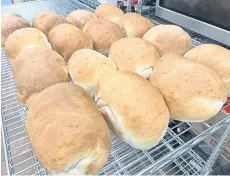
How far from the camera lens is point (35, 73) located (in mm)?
459

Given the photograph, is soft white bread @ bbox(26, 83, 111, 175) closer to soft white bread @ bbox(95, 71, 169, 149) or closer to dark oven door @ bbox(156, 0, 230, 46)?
soft white bread @ bbox(95, 71, 169, 149)

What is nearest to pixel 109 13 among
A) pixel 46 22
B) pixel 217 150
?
pixel 46 22

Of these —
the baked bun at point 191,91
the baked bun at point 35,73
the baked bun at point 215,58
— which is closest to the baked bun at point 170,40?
the baked bun at point 215,58

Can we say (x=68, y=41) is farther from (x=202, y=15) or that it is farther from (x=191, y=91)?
(x=202, y=15)

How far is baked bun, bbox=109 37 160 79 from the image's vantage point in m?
0.49

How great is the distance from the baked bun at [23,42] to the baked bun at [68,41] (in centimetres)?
3

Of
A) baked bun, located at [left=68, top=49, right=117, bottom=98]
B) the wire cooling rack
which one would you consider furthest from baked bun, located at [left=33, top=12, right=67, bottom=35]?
baked bun, located at [left=68, top=49, right=117, bottom=98]

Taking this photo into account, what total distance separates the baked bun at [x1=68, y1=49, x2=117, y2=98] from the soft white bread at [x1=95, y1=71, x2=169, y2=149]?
0.19ft

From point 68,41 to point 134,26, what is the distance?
0.22 meters

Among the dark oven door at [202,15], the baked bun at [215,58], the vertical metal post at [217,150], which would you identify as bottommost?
the vertical metal post at [217,150]

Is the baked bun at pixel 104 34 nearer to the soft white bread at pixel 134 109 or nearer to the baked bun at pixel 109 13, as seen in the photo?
the baked bun at pixel 109 13

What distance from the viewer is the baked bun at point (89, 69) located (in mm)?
461

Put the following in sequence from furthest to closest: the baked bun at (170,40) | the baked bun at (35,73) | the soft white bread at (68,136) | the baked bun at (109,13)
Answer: the baked bun at (109,13)
the baked bun at (170,40)
the baked bun at (35,73)
the soft white bread at (68,136)

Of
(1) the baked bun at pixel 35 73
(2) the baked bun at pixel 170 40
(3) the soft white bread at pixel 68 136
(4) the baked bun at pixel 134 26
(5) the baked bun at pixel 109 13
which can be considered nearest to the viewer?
(3) the soft white bread at pixel 68 136
